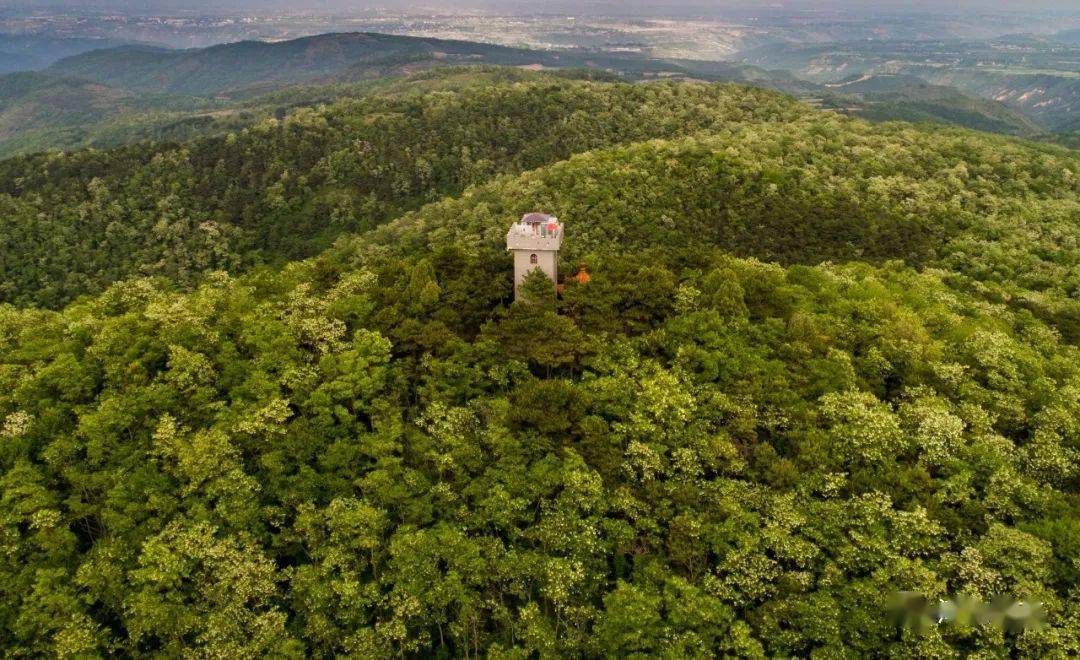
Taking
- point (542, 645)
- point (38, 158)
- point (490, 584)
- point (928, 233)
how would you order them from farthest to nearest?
point (38, 158) < point (928, 233) < point (490, 584) < point (542, 645)

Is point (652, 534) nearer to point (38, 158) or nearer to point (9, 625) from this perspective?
point (9, 625)

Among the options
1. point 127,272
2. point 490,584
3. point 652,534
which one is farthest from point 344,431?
point 127,272

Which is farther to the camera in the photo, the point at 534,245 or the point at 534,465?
the point at 534,245

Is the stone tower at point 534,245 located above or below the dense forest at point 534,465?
above

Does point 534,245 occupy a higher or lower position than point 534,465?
higher

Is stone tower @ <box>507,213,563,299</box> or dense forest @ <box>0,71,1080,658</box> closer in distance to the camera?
dense forest @ <box>0,71,1080,658</box>

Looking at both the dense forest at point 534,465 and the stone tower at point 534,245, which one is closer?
the dense forest at point 534,465

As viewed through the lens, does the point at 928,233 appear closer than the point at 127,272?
Yes

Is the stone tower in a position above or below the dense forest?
above
